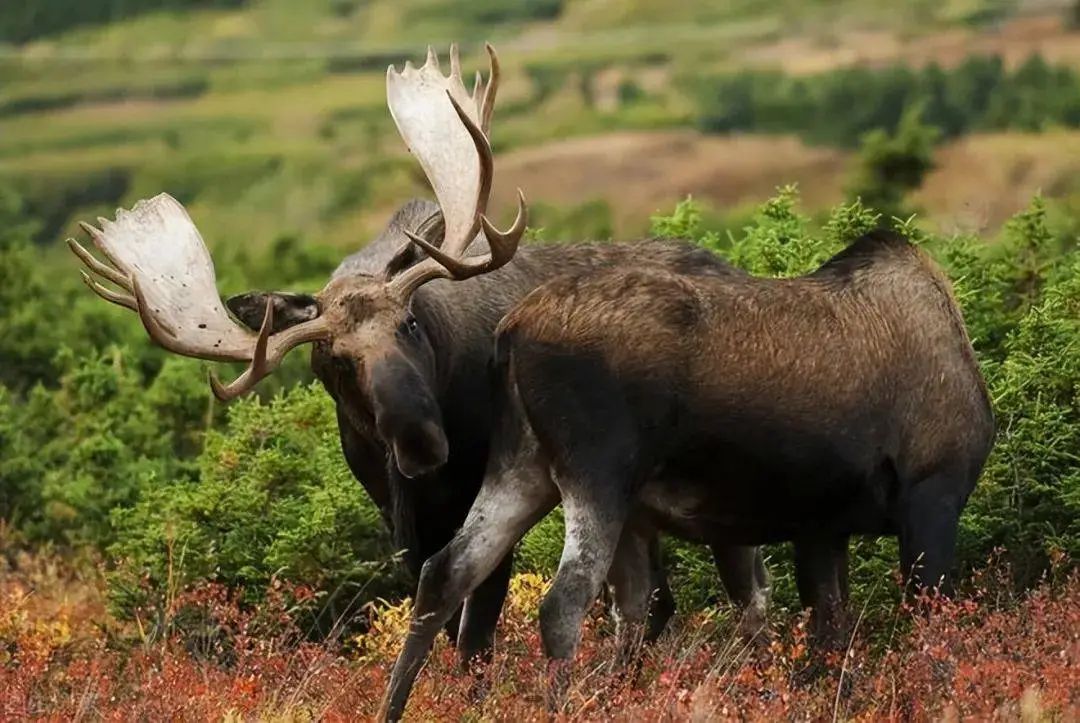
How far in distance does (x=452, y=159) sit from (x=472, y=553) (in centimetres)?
202

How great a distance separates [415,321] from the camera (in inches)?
402

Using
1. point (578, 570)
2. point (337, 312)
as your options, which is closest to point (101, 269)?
point (337, 312)

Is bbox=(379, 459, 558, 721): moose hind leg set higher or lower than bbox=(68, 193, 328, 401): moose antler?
lower

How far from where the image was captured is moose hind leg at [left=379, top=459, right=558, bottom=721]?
9.83m

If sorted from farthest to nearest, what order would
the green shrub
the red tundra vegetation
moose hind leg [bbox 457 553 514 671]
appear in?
the green shrub → moose hind leg [bbox 457 553 514 671] → the red tundra vegetation

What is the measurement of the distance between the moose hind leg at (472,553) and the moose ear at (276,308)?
106cm

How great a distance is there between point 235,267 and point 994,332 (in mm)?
13855

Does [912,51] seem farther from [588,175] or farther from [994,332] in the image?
[994,332]

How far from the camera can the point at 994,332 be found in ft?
43.0

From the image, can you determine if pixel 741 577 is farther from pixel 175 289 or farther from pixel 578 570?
pixel 175 289

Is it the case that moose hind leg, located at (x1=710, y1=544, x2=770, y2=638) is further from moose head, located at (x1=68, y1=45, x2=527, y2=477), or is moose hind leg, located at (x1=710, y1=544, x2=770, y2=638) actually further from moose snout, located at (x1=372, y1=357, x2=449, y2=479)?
moose snout, located at (x1=372, y1=357, x2=449, y2=479)

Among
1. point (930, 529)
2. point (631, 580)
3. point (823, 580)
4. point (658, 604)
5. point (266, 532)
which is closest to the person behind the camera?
point (930, 529)

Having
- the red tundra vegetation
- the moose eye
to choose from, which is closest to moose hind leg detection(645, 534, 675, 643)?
the red tundra vegetation

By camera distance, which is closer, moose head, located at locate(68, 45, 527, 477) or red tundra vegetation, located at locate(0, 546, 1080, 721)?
red tundra vegetation, located at locate(0, 546, 1080, 721)
